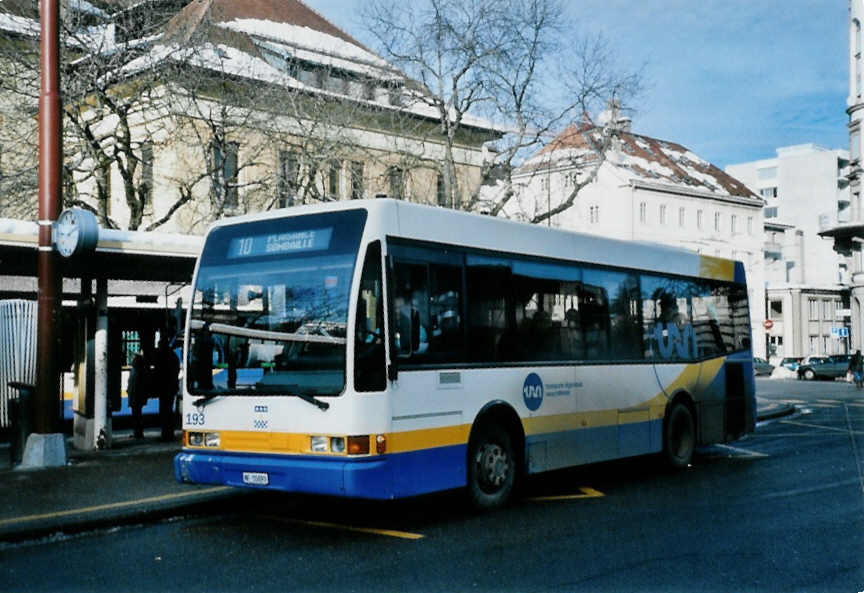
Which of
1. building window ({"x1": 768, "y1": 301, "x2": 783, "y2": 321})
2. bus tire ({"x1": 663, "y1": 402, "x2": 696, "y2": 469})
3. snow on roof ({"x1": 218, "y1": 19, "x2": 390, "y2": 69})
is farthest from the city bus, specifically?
building window ({"x1": 768, "y1": 301, "x2": 783, "y2": 321})

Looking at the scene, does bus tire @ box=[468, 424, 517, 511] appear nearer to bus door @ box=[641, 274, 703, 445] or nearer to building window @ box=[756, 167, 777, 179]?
bus door @ box=[641, 274, 703, 445]

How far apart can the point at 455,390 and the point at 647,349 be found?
4.39 metres

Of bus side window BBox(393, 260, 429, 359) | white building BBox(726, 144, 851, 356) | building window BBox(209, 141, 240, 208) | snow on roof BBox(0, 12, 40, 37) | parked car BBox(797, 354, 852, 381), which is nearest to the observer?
bus side window BBox(393, 260, 429, 359)

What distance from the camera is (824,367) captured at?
62781 mm

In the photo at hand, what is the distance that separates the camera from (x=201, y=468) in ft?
32.4

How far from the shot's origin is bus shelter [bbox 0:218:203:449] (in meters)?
14.1

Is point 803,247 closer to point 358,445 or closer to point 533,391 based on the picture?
point 533,391

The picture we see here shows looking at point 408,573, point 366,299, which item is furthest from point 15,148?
point 408,573

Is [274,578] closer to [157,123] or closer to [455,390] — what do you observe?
[455,390]

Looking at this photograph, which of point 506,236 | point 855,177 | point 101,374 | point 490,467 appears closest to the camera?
point 490,467

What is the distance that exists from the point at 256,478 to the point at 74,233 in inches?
202

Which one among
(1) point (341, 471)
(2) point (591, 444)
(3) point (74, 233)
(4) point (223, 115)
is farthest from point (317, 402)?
(4) point (223, 115)

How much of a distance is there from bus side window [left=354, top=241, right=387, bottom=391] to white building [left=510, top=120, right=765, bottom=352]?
2274 inches

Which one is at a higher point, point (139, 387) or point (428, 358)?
point (428, 358)
